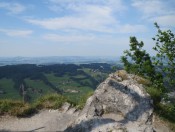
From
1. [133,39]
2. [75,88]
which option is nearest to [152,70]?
[133,39]

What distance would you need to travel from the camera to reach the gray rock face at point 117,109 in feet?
46.3

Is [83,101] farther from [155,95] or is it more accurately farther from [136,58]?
[136,58]

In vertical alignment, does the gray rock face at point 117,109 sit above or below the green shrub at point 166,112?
above

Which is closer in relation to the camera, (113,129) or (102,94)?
(113,129)

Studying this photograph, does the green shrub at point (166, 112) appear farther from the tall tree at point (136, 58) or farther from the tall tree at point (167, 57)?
the tall tree at point (136, 58)

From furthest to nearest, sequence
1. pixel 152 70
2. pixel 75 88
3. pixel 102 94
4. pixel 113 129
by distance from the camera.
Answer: pixel 75 88, pixel 152 70, pixel 102 94, pixel 113 129

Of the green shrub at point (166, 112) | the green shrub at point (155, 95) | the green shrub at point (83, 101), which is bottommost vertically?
the green shrub at point (166, 112)

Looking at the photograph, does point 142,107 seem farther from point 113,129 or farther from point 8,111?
point 8,111

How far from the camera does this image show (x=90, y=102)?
1770 centimetres

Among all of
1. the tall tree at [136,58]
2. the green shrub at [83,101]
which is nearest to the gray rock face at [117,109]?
the green shrub at [83,101]

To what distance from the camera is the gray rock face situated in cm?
1410

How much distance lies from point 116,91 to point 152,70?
19.0 m

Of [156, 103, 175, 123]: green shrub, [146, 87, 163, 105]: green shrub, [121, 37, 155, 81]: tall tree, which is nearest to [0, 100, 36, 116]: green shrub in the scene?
[146, 87, 163, 105]: green shrub

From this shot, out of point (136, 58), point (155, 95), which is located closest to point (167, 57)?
point (155, 95)
